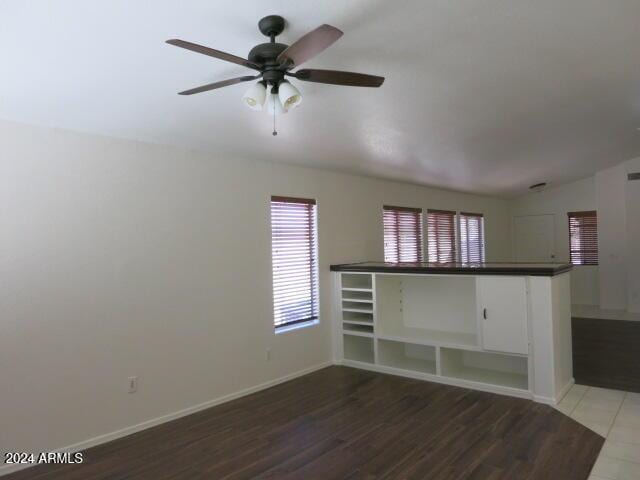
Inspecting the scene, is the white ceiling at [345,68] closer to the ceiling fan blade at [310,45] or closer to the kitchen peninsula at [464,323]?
the ceiling fan blade at [310,45]

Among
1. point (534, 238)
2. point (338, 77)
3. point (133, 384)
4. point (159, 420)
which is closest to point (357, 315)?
point (159, 420)

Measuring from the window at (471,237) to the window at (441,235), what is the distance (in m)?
0.41

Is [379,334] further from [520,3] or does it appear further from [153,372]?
[520,3]

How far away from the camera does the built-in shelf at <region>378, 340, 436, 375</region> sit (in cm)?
486

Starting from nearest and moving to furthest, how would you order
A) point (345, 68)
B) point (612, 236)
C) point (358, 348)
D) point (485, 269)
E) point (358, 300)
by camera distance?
point (345, 68) → point (485, 269) → point (358, 300) → point (358, 348) → point (612, 236)

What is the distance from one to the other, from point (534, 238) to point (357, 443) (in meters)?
7.90

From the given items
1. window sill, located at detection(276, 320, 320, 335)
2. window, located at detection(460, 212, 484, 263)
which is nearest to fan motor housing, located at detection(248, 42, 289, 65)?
window sill, located at detection(276, 320, 320, 335)

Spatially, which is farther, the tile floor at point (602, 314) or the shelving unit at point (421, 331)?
the tile floor at point (602, 314)

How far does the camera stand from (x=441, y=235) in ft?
25.4

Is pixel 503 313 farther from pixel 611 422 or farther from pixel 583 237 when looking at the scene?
pixel 583 237

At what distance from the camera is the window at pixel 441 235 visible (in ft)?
24.6

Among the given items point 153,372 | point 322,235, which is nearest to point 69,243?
point 153,372

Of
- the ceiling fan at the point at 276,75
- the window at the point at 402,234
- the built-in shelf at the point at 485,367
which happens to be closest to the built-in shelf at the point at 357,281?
the window at the point at 402,234

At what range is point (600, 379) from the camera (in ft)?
14.4
